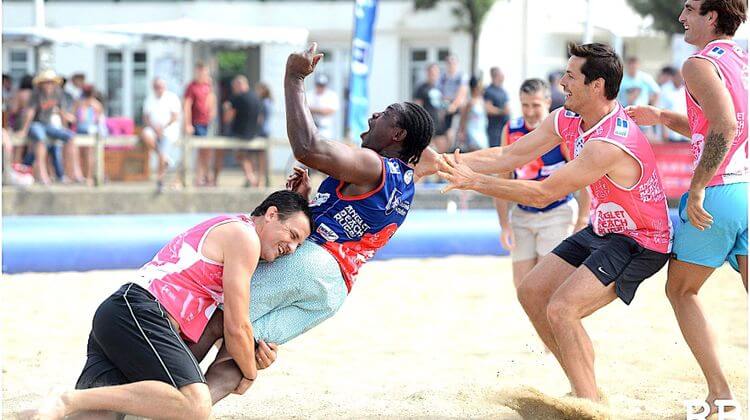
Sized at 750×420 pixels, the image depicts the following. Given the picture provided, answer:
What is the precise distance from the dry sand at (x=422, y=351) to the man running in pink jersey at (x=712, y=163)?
69cm

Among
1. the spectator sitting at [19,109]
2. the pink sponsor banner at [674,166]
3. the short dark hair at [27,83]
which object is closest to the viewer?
the pink sponsor banner at [674,166]

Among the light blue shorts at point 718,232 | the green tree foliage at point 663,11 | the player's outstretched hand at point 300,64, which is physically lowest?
the light blue shorts at point 718,232

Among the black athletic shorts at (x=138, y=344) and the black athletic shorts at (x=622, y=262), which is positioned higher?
the black athletic shorts at (x=622, y=262)

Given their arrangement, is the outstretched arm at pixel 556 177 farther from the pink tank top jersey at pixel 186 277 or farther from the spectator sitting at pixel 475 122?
the spectator sitting at pixel 475 122

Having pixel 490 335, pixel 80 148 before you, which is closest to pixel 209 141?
pixel 80 148

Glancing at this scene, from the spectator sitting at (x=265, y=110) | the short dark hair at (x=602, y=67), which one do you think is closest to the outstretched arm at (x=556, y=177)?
the short dark hair at (x=602, y=67)

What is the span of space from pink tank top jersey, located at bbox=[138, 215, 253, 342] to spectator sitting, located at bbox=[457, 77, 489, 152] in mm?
10819

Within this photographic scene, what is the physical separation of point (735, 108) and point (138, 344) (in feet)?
8.97

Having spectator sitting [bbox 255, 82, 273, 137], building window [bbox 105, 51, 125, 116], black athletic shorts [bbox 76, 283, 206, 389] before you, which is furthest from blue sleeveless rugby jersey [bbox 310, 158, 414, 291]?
building window [bbox 105, 51, 125, 116]

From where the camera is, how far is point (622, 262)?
15.6 feet

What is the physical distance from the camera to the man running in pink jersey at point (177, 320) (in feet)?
13.1

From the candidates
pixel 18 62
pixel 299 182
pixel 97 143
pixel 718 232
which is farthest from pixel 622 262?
pixel 18 62

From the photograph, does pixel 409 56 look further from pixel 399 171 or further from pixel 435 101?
pixel 399 171

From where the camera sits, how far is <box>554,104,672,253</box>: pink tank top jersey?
4676 mm
